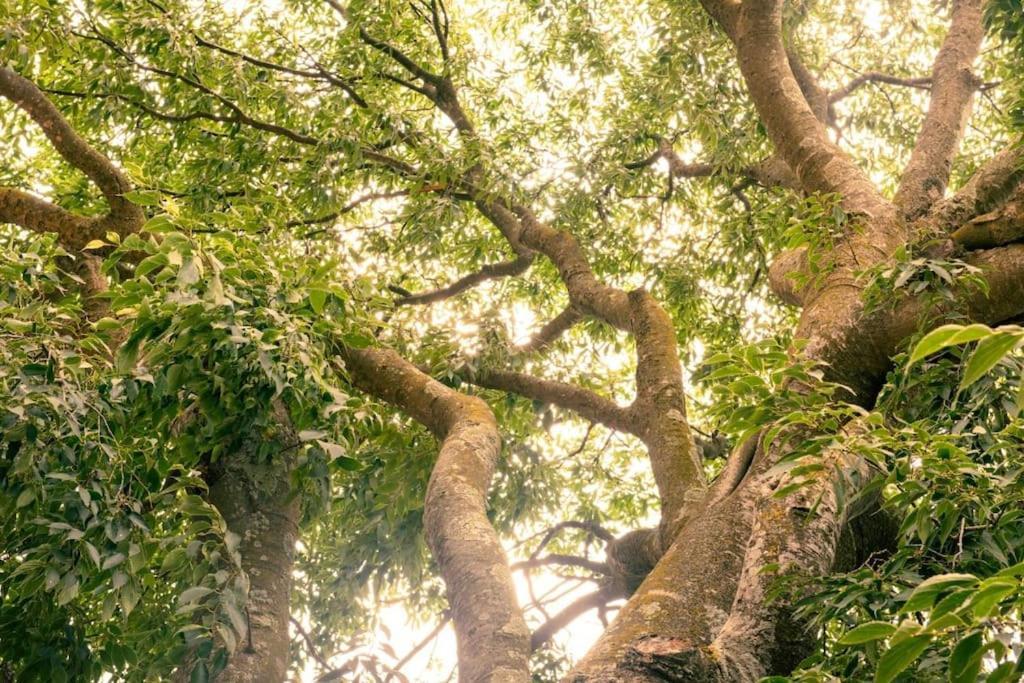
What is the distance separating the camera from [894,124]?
9.47 meters

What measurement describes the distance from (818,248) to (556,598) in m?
3.79

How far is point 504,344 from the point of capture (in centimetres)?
675

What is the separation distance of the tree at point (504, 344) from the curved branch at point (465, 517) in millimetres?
20

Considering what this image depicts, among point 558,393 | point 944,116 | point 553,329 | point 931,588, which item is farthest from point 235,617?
point 944,116

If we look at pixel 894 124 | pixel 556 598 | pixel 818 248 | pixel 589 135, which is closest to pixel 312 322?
pixel 818 248

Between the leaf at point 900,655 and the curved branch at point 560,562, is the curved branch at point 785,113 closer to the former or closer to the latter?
the curved branch at point 560,562

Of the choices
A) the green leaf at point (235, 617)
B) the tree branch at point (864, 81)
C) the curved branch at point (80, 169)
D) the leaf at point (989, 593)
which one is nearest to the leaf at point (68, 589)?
the green leaf at point (235, 617)

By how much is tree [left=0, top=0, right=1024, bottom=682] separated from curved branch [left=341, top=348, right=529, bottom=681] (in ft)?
0.07

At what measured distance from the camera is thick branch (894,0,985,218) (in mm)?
5516

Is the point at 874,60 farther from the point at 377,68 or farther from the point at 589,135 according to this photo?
the point at 377,68

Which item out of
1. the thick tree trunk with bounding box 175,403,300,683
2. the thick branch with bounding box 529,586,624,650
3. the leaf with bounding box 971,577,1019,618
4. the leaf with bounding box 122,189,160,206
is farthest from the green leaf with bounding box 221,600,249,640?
the thick branch with bounding box 529,586,624,650

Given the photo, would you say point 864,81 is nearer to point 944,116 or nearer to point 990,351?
point 944,116

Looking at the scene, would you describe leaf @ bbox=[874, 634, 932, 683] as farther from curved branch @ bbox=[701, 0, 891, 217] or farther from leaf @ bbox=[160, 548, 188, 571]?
curved branch @ bbox=[701, 0, 891, 217]

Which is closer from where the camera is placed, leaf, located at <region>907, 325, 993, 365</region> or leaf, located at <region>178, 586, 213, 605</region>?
leaf, located at <region>907, 325, 993, 365</region>
